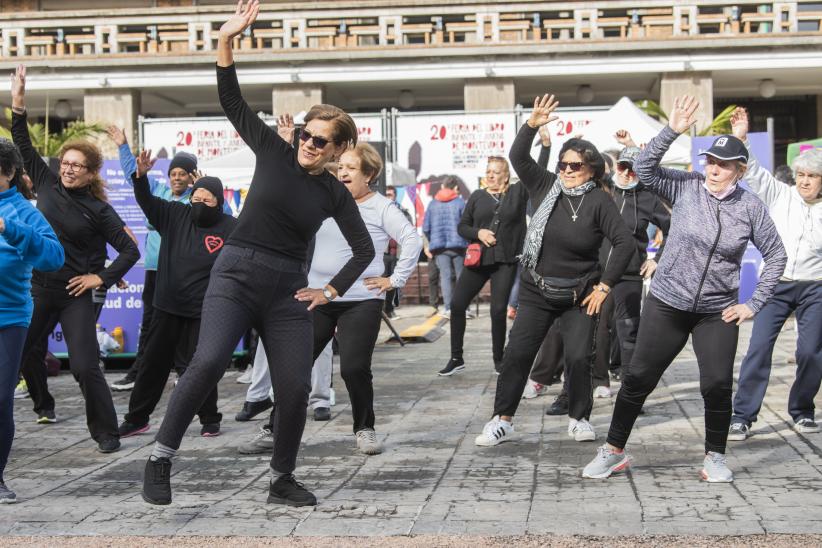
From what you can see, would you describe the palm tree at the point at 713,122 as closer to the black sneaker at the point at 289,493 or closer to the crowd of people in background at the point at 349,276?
the crowd of people in background at the point at 349,276

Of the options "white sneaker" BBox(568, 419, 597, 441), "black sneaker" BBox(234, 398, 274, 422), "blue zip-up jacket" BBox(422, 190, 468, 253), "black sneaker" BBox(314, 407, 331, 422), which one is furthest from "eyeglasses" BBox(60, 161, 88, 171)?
"blue zip-up jacket" BBox(422, 190, 468, 253)

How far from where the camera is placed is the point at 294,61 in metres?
25.2

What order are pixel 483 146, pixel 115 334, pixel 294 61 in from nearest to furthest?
pixel 115 334, pixel 483 146, pixel 294 61

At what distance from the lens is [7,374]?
17.5 ft

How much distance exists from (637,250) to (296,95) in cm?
Answer: 1834

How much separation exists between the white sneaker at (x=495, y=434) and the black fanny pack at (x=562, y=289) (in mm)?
793

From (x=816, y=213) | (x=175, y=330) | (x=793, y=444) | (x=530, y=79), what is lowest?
(x=793, y=444)

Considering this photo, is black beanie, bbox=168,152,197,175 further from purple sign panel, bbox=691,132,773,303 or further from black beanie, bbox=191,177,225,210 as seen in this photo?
purple sign panel, bbox=691,132,773,303

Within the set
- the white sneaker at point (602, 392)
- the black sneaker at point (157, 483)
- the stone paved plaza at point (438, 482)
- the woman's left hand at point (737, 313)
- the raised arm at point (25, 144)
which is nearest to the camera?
the stone paved plaza at point (438, 482)


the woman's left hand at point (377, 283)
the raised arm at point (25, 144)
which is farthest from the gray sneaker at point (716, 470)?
the raised arm at point (25, 144)

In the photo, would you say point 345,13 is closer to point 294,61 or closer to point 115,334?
point 294,61

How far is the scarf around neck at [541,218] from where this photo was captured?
659 cm

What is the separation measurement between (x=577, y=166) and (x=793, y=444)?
2.09 m

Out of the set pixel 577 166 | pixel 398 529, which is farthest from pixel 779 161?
pixel 398 529
